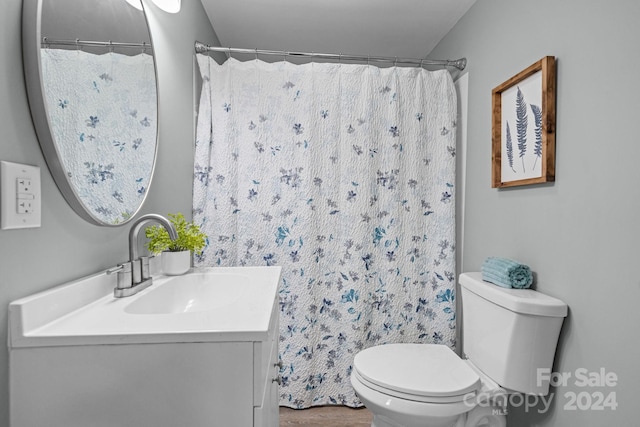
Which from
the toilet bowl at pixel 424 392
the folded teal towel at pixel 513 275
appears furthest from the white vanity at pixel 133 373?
the folded teal towel at pixel 513 275

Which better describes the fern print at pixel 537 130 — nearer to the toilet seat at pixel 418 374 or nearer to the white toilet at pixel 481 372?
the white toilet at pixel 481 372

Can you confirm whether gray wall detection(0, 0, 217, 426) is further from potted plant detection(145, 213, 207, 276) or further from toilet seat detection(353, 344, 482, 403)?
toilet seat detection(353, 344, 482, 403)

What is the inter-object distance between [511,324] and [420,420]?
0.49 m

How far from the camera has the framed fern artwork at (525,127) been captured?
1.26m

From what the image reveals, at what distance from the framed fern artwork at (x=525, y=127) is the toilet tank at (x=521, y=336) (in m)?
0.47

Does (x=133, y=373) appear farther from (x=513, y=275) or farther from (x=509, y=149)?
(x=509, y=149)

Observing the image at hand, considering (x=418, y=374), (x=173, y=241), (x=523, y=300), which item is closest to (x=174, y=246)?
(x=173, y=241)

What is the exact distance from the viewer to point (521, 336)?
3.92ft

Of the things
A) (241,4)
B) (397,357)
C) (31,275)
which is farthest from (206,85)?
Result: (397,357)

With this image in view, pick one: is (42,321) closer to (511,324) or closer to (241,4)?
(511,324)

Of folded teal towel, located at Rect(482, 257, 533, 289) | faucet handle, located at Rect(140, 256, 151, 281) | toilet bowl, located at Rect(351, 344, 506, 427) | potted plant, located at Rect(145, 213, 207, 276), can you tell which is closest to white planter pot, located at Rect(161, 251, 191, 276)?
potted plant, located at Rect(145, 213, 207, 276)

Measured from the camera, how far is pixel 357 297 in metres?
1.94

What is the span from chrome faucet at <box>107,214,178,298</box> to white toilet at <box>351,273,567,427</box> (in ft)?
2.99

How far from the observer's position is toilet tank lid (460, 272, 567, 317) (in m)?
1.16
